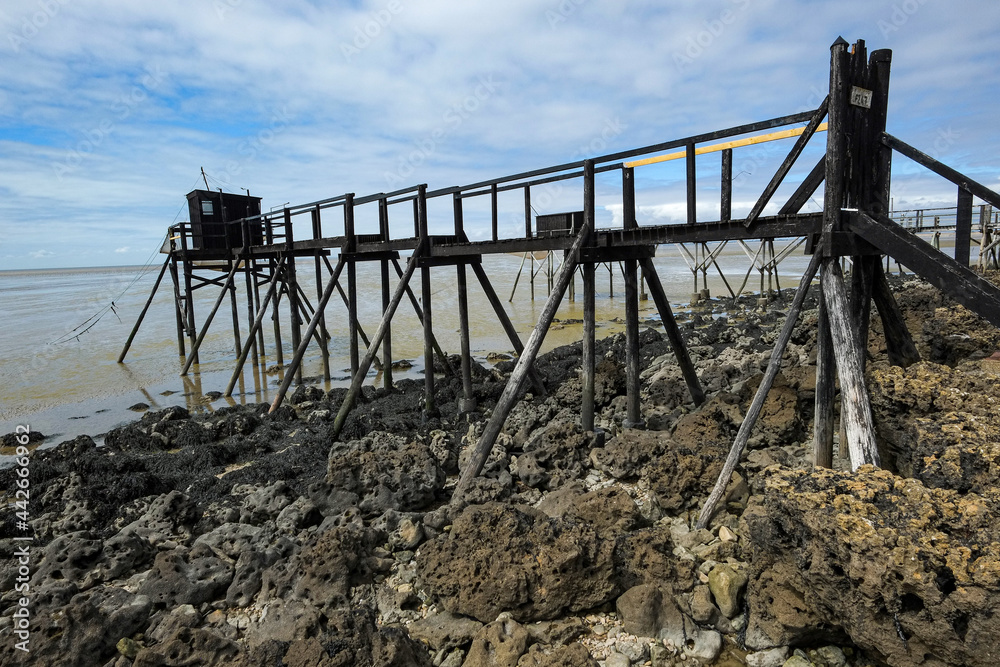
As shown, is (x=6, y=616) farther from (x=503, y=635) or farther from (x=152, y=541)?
(x=503, y=635)

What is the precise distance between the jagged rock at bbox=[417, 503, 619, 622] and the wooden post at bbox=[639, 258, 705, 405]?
11.6 ft

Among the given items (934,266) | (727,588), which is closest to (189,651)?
(727,588)

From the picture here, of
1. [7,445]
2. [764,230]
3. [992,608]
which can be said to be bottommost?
[7,445]

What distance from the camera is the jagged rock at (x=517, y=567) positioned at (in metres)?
3.95

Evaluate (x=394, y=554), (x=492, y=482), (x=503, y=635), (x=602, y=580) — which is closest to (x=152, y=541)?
(x=394, y=554)

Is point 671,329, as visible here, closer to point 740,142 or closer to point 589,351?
point 589,351

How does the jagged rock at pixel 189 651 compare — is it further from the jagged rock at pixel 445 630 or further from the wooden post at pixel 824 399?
the wooden post at pixel 824 399

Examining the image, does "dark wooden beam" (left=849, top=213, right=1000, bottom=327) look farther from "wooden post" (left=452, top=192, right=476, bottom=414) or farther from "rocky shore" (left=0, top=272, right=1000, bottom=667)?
"wooden post" (left=452, top=192, right=476, bottom=414)

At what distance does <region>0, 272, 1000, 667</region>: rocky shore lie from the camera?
123 inches

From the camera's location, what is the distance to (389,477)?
6297mm

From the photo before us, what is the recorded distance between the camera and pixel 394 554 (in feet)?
16.4

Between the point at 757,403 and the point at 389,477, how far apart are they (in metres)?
3.78

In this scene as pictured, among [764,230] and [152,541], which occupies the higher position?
[764,230]

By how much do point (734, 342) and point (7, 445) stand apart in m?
14.2
